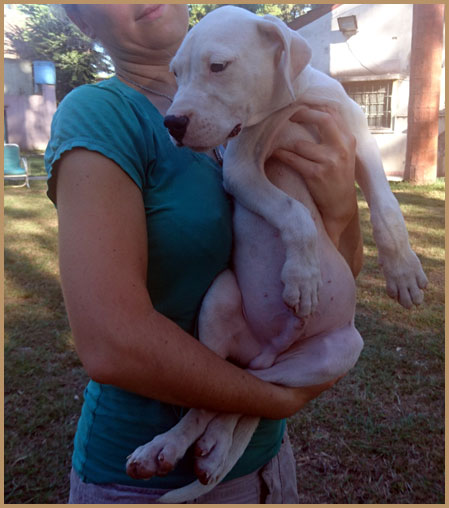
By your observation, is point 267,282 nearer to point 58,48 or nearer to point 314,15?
point 314,15

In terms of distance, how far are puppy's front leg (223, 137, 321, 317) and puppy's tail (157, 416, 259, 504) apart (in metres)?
0.35

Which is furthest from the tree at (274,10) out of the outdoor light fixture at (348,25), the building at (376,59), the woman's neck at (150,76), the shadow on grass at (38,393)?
the woman's neck at (150,76)

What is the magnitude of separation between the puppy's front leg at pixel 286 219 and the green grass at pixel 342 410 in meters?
1.70

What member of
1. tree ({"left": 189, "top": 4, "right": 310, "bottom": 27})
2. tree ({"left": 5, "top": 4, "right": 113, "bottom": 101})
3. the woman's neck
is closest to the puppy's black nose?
the woman's neck

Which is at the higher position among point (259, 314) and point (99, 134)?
point (99, 134)

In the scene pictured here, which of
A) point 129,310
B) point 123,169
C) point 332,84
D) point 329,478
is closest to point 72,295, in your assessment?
point 129,310

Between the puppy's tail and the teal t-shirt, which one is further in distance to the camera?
the puppy's tail

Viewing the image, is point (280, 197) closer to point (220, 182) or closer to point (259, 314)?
point (220, 182)

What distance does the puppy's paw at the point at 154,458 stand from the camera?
125 cm

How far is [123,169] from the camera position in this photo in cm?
117

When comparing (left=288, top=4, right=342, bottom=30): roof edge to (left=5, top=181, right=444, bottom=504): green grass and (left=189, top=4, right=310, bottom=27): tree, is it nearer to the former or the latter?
(left=189, top=4, right=310, bottom=27): tree

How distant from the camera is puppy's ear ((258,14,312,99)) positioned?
57.0 inches

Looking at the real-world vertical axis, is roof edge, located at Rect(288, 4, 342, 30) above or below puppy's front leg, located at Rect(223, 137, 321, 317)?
above

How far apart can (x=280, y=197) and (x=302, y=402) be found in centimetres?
60
